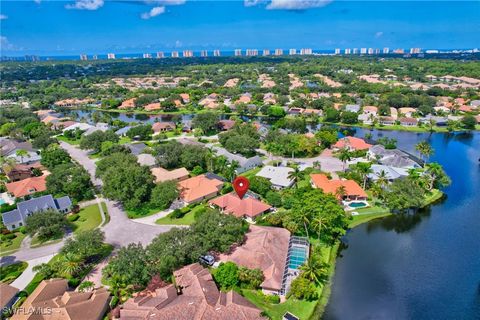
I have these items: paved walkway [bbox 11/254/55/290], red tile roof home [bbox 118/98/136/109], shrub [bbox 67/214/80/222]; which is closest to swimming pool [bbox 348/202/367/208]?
shrub [bbox 67/214/80/222]

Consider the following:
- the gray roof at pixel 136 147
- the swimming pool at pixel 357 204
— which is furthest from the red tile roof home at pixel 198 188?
the gray roof at pixel 136 147

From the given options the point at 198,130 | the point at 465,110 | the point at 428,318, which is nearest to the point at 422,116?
the point at 465,110

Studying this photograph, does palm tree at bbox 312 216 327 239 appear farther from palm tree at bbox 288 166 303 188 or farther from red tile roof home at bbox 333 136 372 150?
red tile roof home at bbox 333 136 372 150

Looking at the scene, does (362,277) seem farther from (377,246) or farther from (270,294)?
(270,294)

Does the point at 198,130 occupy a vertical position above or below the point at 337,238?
above

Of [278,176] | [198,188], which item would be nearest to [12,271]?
[198,188]

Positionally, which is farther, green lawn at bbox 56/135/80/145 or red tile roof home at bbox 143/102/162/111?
red tile roof home at bbox 143/102/162/111

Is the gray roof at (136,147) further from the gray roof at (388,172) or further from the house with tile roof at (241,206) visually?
the gray roof at (388,172)

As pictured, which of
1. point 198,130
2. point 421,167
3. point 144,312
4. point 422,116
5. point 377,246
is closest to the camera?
point 144,312
